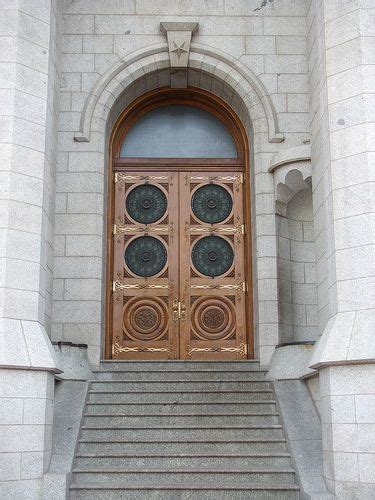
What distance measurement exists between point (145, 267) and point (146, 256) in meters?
0.16

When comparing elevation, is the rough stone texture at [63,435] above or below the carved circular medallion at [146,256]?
below

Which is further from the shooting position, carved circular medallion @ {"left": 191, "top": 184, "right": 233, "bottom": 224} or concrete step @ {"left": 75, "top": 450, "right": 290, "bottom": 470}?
carved circular medallion @ {"left": 191, "top": 184, "right": 233, "bottom": 224}

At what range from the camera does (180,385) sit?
8.82 meters

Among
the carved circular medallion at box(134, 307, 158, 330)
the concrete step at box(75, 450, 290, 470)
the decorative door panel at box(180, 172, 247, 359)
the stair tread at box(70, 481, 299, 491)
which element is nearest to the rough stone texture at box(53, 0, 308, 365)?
the decorative door panel at box(180, 172, 247, 359)

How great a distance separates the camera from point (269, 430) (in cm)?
799

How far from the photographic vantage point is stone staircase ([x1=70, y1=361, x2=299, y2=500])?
7164 millimetres

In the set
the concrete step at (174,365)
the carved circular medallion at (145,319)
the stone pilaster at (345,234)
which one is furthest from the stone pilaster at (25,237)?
the stone pilaster at (345,234)

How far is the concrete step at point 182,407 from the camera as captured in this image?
835cm

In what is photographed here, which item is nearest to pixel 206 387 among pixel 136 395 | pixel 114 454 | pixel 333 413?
pixel 136 395

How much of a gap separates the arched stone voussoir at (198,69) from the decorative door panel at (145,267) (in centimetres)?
123

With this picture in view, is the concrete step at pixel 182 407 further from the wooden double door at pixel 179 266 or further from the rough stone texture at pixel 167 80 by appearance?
the wooden double door at pixel 179 266

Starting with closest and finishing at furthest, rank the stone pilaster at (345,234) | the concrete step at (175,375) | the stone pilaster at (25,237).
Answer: the stone pilaster at (345,234)
the stone pilaster at (25,237)
the concrete step at (175,375)

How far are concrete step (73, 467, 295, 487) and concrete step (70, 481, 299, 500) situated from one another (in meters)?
0.13

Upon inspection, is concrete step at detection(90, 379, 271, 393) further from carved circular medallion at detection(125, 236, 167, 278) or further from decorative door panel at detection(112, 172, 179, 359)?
carved circular medallion at detection(125, 236, 167, 278)
